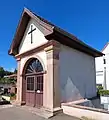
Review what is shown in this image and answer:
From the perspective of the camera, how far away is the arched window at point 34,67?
1110 cm

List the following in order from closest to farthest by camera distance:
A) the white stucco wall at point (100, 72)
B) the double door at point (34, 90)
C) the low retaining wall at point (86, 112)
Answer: the low retaining wall at point (86, 112), the double door at point (34, 90), the white stucco wall at point (100, 72)

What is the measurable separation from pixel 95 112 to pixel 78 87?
3.68 metres

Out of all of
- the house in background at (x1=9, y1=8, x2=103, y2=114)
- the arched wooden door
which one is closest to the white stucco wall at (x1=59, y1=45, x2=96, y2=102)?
the house in background at (x1=9, y1=8, x2=103, y2=114)

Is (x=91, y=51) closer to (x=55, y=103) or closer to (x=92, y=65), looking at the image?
(x=92, y=65)

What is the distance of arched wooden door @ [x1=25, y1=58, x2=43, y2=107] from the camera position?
35.2 ft

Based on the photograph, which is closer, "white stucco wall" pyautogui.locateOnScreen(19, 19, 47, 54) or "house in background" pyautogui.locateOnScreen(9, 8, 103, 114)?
"house in background" pyautogui.locateOnScreen(9, 8, 103, 114)

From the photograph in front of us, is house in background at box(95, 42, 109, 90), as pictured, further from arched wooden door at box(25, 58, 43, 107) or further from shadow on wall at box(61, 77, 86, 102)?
arched wooden door at box(25, 58, 43, 107)

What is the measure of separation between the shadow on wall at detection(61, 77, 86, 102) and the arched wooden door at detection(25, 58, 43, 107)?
1.52m

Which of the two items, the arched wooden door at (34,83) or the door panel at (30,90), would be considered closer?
the arched wooden door at (34,83)

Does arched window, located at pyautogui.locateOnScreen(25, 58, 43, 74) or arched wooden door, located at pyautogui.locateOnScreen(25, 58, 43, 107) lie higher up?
arched window, located at pyautogui.locateOnScreen(25, 58, 43, 74)

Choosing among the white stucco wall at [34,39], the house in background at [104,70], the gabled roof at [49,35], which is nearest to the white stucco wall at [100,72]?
the house in background at [104,70]

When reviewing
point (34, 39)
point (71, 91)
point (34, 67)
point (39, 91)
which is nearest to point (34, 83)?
point (39, 91)

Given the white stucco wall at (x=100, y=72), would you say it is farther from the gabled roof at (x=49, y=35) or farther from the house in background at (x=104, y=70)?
the gabled roof at (x=49, y=35)

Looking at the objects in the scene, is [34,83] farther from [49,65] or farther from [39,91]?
[49,65]
